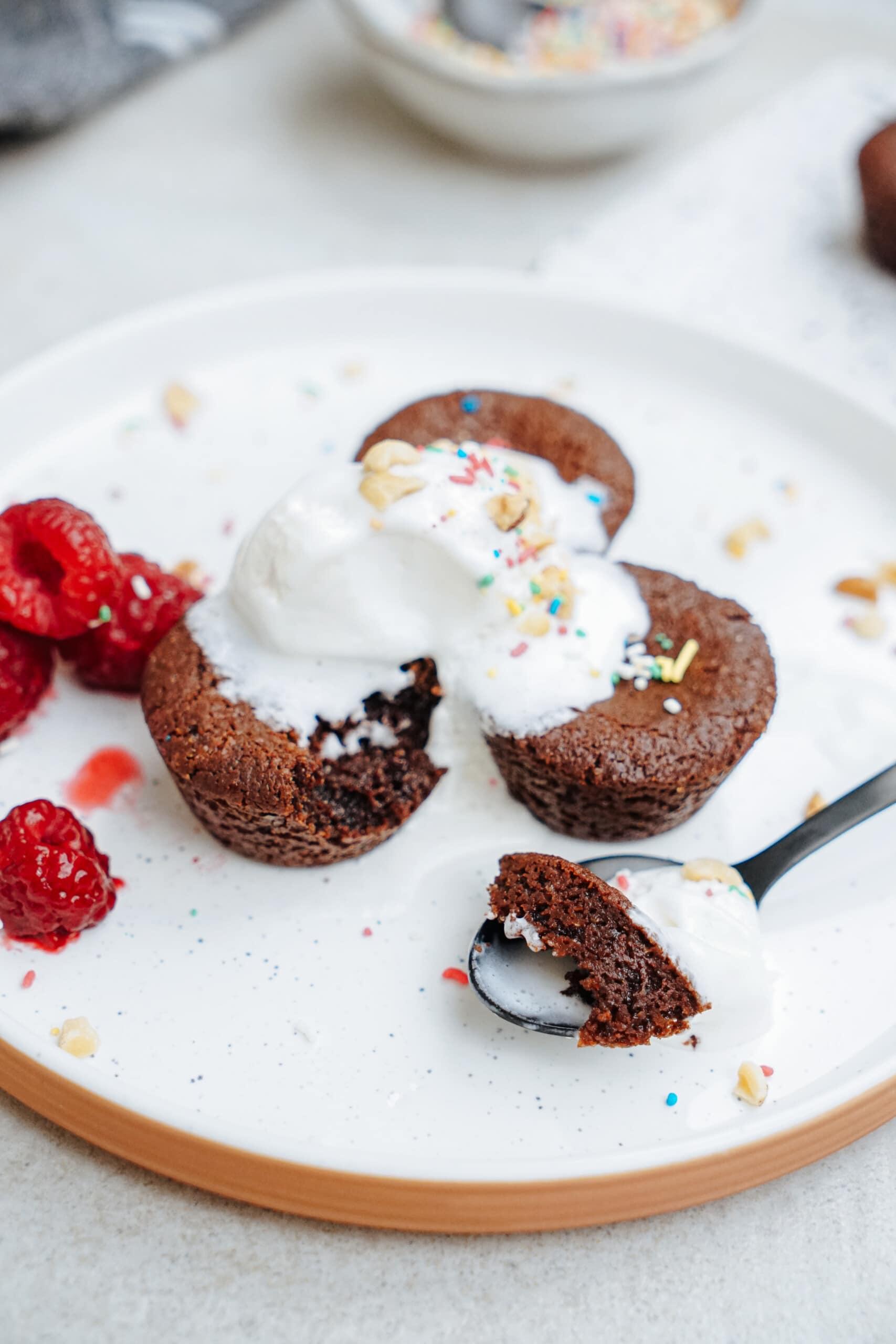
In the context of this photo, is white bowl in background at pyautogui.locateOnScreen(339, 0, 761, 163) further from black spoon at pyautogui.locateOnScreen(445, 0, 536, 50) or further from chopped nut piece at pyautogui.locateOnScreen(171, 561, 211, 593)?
chopped nut piece at pyautogui.locateOnScreen(171, 561, 211, 593)

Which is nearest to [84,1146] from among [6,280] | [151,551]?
[151,551]

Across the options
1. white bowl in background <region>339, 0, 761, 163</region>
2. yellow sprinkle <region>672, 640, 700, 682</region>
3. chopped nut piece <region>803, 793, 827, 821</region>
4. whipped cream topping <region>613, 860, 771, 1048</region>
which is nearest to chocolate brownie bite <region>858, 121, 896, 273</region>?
white bowl in background <region>339, 0, 761, 163</region>

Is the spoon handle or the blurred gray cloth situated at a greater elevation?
the blurred gray cloth

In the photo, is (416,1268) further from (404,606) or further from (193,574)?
(193,574)

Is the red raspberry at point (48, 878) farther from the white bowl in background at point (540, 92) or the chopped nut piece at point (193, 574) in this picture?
the white bowl in background at point (540, 92)

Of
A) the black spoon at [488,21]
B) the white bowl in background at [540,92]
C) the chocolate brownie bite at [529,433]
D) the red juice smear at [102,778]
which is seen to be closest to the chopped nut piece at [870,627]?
the chocolate brownie bite at [529,433]

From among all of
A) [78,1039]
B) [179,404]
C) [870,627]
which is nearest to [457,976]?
[78,1039]
